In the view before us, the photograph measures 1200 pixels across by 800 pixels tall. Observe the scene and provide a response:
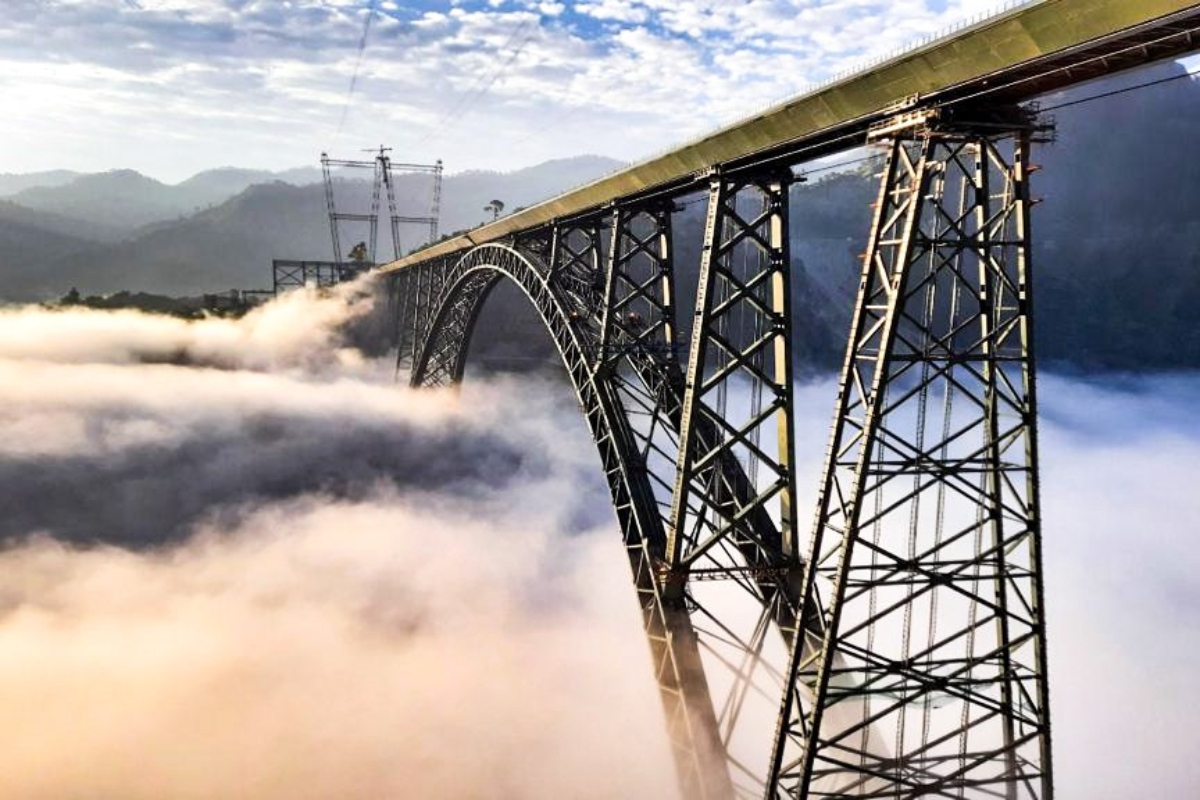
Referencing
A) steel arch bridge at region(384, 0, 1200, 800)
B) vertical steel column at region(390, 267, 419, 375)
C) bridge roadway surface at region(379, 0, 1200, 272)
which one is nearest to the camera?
bridge roadway surface at region(379, 0, 1200, 272)

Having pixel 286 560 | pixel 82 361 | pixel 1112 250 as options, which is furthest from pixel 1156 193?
pixel 82 361

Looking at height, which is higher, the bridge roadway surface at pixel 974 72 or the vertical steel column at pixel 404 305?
the bridge roadway surface at pixel 974 72

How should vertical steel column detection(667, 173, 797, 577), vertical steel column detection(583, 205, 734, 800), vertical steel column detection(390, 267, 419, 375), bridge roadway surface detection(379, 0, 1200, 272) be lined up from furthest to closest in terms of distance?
vertical steel column detection(390, 267, 419, 375) < vertical steel column detection(583, 205, 734, 800) < vertical steel column detection(667, 173, 797, 577) < bridge roadway surface detection(379, 0, 1200, 272)

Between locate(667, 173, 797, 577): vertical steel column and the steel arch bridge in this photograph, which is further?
locate(667, 173, 797, 577): vertical steel column

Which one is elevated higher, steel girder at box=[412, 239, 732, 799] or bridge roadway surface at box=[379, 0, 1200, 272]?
bridge roadway surface at box=[379, 0, 1200, 272]

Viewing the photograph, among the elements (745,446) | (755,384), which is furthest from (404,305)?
Answer: (745,446)

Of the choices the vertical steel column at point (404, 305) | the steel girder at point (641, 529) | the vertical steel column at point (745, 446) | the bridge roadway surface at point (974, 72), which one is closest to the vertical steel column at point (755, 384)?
the vertical steel column at point (745, 446)

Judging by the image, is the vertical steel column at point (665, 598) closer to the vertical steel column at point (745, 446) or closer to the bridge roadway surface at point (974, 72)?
the vertical steel column at point (745, 446)

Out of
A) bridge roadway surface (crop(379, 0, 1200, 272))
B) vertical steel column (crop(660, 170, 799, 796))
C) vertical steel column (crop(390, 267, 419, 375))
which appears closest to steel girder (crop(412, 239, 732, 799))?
vertical steel column (crop(660, 170, 799, 796))

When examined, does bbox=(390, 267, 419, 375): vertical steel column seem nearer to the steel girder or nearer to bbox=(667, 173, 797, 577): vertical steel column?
the steel girder

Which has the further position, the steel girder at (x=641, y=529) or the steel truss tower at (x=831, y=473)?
the steel girder at (x=641, y=529)
